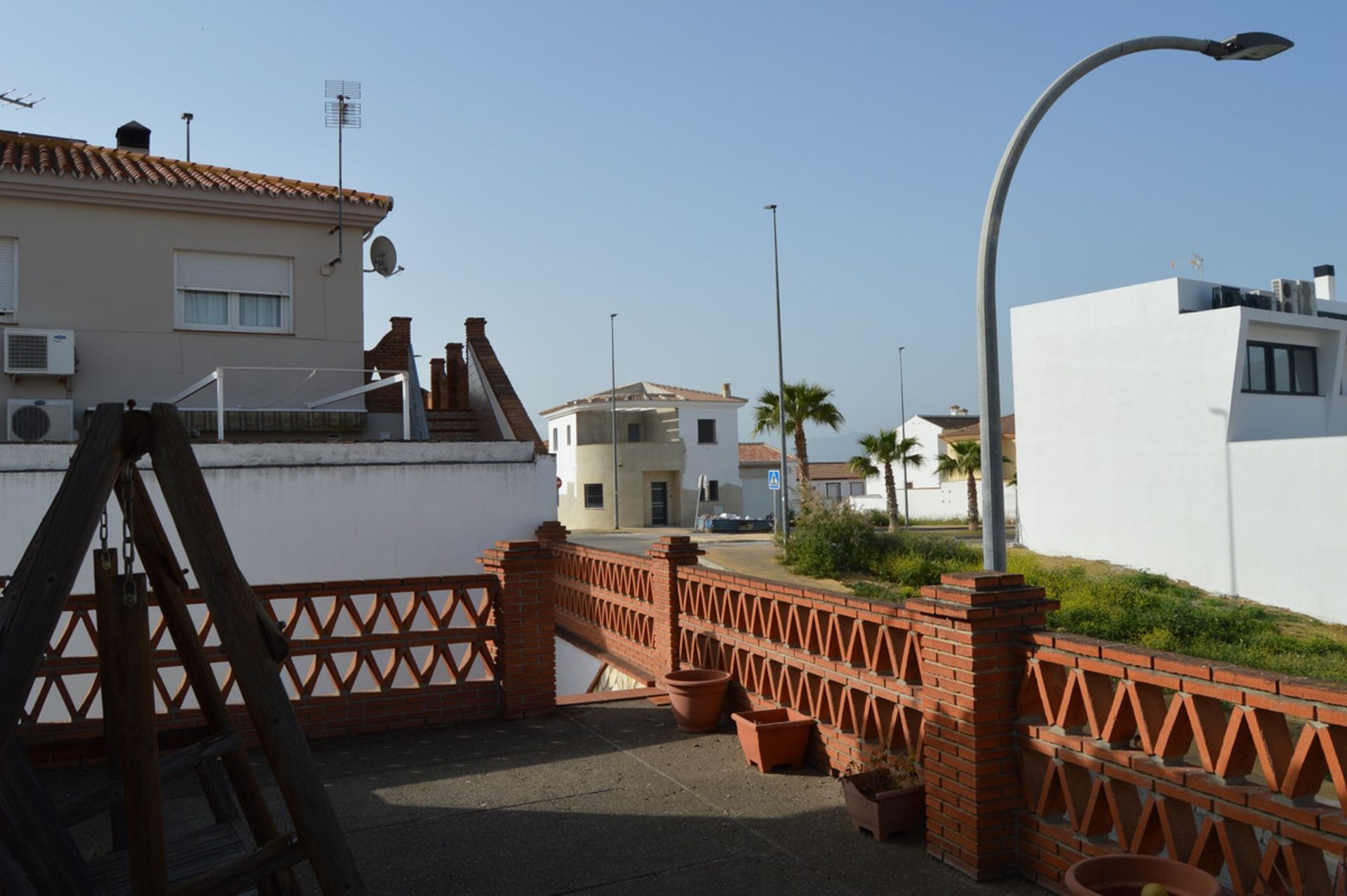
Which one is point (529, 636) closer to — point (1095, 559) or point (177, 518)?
point (177, 518)

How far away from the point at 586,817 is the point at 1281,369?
2718 cm

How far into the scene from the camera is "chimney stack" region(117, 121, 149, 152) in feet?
66.2

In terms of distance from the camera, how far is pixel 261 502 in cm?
1327

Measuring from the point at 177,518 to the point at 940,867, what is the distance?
3976mm

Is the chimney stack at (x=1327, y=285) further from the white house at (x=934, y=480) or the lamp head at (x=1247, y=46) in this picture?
the lamp head at (x=1247, y=46)

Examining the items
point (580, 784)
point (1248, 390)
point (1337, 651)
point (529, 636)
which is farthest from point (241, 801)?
point (1248, 390)

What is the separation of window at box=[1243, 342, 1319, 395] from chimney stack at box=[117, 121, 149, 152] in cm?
2602

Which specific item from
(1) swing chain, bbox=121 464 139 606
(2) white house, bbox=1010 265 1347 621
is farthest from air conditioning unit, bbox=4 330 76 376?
(2) white house, bbox=1010 265 1347 621

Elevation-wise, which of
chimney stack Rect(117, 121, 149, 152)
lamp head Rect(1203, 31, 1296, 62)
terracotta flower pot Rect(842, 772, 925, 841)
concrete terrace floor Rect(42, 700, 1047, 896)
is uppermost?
chimney stack Rect(117, 121, 149, 152)

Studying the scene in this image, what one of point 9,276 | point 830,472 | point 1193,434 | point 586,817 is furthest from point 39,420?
point 830,472

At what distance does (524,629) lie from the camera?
28.3 ft

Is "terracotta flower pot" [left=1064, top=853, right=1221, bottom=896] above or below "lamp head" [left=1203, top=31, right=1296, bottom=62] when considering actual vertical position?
below

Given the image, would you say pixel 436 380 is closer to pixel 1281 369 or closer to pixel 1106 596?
pixel 1106 596

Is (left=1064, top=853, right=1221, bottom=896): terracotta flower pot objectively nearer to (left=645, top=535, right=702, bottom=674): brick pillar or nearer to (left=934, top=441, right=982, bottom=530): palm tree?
(left=645, top=535, right=702, bottom=674): brick pillar
